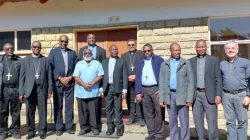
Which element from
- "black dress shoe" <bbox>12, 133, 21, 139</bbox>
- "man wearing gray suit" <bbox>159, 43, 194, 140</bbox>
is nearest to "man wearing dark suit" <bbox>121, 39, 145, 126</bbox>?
"man wearing gray suit" <bbox>159, 43, 194, 140</bbox>

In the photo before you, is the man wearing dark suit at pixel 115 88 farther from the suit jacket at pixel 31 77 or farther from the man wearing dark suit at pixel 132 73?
the suit jacket at pixel 31 77

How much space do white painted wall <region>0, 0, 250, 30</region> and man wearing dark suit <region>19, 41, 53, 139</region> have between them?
221 cm

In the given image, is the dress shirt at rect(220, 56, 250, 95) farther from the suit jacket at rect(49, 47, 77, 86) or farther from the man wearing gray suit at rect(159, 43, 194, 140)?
the suit jacket at rect(49, 47, 77, 86)

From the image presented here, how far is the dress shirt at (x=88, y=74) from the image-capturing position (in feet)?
18.3

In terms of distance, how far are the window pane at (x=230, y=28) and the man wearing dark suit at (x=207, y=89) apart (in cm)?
217

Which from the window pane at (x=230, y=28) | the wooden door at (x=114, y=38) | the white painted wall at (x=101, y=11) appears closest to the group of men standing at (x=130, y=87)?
the wooden door at (x=114, y=38)

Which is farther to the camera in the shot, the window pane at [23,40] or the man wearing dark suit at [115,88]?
the window pane at [23,40]

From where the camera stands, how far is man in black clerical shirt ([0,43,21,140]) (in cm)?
566

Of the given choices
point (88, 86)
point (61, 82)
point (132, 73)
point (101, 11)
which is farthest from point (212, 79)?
point (101, 11)

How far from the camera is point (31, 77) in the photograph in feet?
18.4

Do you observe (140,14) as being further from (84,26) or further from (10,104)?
(10,104)

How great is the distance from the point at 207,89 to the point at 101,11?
377cm

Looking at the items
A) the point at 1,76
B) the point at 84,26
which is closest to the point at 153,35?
the point at 84,26

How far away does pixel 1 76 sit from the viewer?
222 inches
